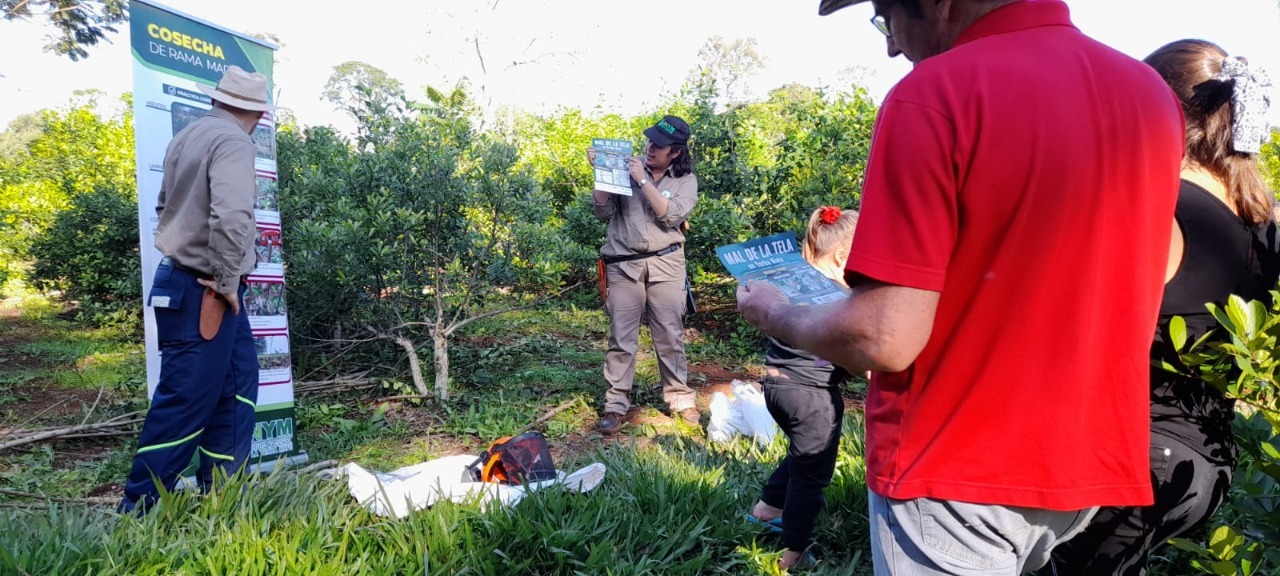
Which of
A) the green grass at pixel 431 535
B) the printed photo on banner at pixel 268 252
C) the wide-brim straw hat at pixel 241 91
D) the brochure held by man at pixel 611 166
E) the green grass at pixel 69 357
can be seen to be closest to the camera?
the green grass at pixel 431 535

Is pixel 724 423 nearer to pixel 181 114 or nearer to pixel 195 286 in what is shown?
pixel 195 286

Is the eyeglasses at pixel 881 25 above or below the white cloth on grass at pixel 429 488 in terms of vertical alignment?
above

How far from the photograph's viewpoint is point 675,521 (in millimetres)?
3166

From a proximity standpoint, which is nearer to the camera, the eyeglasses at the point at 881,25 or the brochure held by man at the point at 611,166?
the eyeglasses at the point at 881,25

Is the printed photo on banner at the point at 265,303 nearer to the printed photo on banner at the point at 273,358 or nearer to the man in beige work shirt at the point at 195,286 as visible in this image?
the printed photo on banner at the point at 273,358

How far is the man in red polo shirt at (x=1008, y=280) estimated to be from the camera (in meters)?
1.17

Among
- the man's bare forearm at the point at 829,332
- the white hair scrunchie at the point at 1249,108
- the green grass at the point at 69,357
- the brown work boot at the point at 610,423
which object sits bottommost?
the green grass at the point at 69,357

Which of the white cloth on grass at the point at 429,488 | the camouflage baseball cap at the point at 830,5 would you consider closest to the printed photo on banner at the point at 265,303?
the white cloth on grass at the point at 429,488

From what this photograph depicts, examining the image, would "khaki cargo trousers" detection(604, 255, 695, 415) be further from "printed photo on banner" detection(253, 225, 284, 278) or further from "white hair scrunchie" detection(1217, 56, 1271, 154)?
"white hair scrunchie" detection(1217, 56, 1271, 154)

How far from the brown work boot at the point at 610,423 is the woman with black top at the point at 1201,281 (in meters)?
3.55

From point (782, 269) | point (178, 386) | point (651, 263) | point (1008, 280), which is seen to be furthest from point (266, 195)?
point (1008, 280)

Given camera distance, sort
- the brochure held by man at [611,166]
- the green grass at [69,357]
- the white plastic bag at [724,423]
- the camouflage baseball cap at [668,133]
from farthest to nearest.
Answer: the green grass at [69,357], the camouflage baseball cap at [668,133], the brochure held by man at [611,166], the white plastic bag at [724,423]

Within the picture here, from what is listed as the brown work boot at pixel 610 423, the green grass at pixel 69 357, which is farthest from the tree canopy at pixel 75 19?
the brown work boot at pixel 610 423

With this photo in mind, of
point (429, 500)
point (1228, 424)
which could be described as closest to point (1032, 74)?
point (1228, 424)
